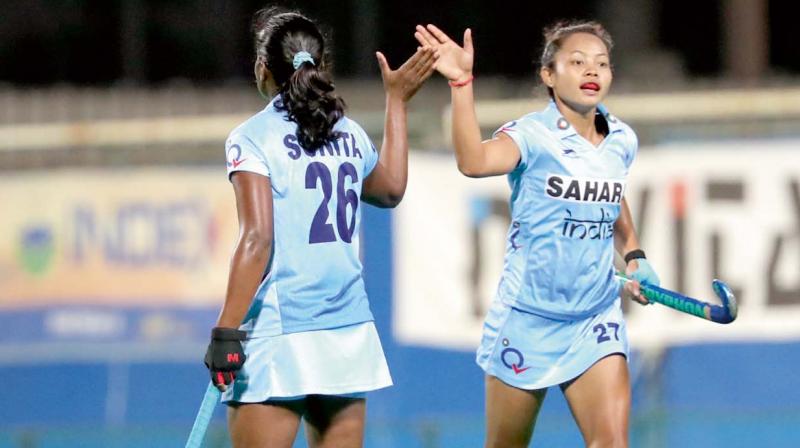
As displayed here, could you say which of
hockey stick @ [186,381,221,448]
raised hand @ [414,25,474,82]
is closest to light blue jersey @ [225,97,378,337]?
hockey stick @ [186,381,221,448]

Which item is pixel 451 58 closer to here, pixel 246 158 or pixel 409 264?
pixel 246 158

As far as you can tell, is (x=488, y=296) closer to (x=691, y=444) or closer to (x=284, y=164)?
(x=691, y=444)

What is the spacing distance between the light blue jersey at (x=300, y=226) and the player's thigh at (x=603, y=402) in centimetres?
112

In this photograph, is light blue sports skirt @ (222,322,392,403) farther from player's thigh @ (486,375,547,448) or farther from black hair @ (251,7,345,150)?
player's thigh @ (486,375,547,448)

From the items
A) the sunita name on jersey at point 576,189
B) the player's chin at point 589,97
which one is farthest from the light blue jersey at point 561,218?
the player's chin at point 589,97

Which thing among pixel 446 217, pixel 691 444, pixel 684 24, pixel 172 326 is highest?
pixel 684 24

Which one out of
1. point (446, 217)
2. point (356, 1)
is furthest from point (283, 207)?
point (356, 1)

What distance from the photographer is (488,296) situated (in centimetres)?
968

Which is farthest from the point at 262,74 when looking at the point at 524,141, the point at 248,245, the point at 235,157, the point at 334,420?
the point at 334,420

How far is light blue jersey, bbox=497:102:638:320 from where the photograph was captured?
6.15 m

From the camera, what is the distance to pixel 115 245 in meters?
9.78

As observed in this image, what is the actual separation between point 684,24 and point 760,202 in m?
6.69

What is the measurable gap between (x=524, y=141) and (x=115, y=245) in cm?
426

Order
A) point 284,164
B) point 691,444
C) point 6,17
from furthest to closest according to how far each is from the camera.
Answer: point 6,17
point 691,444
point 284,164
